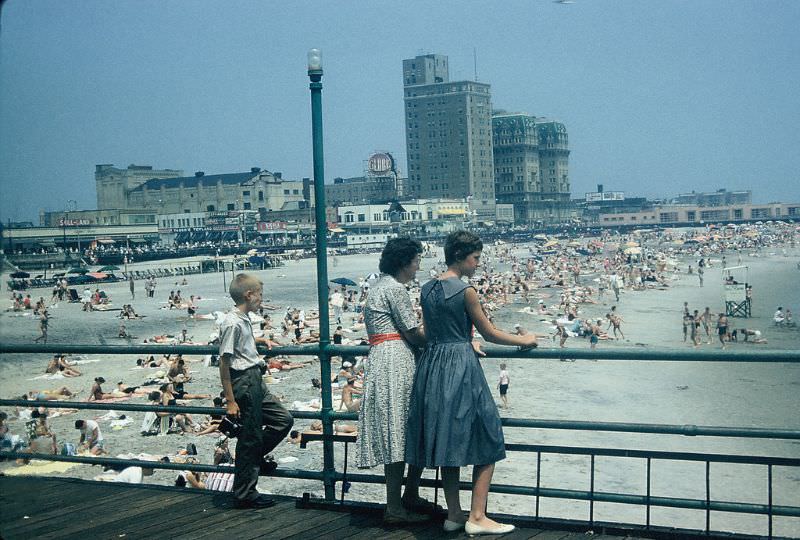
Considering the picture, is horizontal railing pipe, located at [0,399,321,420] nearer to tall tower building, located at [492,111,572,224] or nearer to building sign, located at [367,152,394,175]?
building sign, located at [367,152,394,175]

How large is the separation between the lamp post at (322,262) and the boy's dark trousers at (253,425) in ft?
0.86

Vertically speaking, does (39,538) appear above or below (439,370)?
below

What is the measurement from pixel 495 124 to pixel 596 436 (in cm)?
17988

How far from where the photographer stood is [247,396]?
15.7ft

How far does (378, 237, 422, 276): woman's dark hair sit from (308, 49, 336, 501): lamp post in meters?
0.63

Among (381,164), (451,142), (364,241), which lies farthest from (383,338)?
(451,142)

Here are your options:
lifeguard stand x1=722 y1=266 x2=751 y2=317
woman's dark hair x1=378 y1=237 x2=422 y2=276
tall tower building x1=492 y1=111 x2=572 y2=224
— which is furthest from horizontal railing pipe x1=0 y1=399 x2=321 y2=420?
tall tower building x1=492 y1=111 x2=572 y2=224

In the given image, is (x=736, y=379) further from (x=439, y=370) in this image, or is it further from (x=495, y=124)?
(x=495, y=124)

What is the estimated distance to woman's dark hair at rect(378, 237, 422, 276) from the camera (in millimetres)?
4402

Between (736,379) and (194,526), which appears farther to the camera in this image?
(736,379)

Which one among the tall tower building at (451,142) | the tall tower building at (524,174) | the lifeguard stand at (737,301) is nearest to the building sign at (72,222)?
the lifeguard stand at (737,301)

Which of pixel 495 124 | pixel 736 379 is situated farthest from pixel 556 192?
pixel 736 379

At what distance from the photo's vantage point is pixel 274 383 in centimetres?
1972

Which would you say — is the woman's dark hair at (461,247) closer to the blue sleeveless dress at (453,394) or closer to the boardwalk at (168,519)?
the blue sleeveless dress at (453,394)
